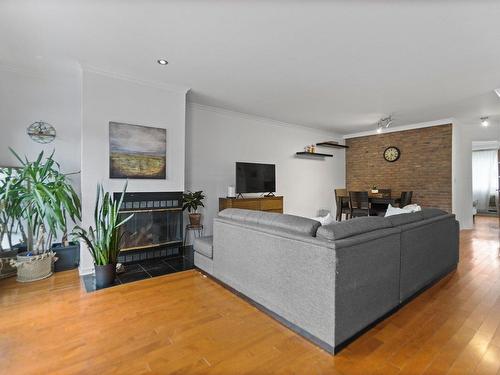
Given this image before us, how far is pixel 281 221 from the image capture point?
2.04m

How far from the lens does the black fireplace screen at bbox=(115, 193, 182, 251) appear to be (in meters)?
3.32

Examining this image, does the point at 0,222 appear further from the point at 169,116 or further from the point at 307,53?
the point at 307,53

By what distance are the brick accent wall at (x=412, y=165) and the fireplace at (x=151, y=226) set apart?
17.6 ft

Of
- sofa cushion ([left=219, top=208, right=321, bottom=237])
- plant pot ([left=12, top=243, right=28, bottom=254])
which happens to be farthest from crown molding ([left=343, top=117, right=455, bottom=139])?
plant pot ([left=12, top=243, right=28, bottom=254])

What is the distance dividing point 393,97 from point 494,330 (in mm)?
3423

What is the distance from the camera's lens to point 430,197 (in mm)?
5781

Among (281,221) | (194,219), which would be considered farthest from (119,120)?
(281,221)

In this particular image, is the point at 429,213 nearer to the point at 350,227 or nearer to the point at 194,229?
the point at 350,227

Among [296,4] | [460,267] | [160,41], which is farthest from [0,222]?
[460,267]

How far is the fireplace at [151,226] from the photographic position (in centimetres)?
332

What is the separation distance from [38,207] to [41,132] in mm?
1234

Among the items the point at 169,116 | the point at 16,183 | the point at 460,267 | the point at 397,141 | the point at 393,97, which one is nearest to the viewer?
the point at 16,183

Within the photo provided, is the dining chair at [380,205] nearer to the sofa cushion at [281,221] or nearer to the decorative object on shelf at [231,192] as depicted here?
the decorative object on shelf at [231,192]

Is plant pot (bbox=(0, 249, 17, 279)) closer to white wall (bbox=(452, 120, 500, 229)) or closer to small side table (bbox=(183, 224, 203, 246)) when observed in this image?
small side table (bbox=(183, 224, 203, 246))
